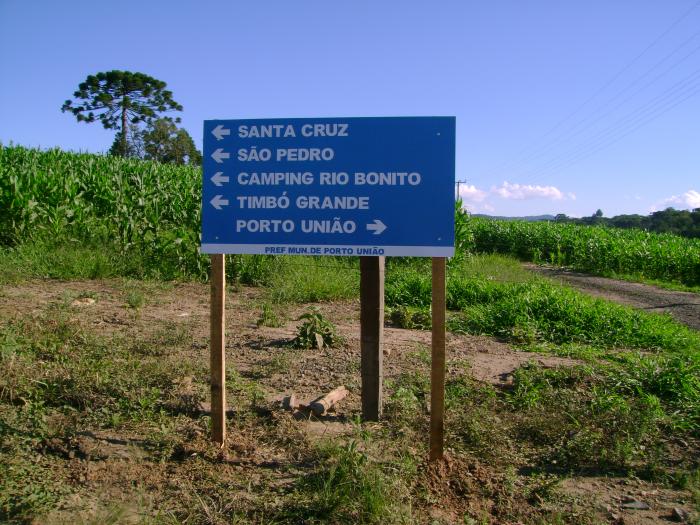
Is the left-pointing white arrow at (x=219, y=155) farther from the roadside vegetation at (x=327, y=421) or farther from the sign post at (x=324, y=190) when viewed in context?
the roadside vegetation at (x=327, y=421)

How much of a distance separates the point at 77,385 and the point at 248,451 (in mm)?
1701

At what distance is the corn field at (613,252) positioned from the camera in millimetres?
18344

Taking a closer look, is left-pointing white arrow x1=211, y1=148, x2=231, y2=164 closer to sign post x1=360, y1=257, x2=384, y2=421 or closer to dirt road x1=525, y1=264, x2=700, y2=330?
sign post x1=360, y1=257, x2=384, y2=421

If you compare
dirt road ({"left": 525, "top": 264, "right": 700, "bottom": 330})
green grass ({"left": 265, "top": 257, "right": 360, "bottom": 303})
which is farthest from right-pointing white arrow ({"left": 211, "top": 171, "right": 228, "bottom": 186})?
dirt road ({"left": 525, "top": 264, "right": 700, "bottom": 330})

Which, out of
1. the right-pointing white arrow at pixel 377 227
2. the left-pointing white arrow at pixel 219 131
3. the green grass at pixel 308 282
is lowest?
the green grass at pixel 308 282

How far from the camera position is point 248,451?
3654mm

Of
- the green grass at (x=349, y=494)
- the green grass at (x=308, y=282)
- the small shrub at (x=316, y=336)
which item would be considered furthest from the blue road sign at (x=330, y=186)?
the green grass at (x=308, y=282)

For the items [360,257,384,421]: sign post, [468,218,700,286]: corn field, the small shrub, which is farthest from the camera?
[468,218,700,286]: corn field

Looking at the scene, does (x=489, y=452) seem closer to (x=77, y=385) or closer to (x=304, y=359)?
(x=304, y=359)

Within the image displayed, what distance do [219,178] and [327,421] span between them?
76.9 inches

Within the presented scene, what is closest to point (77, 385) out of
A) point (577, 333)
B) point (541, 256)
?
point (577, 333)

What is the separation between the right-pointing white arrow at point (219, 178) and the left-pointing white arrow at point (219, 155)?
79mm

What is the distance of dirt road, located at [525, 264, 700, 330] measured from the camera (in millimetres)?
10672

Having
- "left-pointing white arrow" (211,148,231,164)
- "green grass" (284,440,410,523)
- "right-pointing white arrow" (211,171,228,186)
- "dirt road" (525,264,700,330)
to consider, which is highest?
"left-pointing white arrow" (211,148,231,164)
